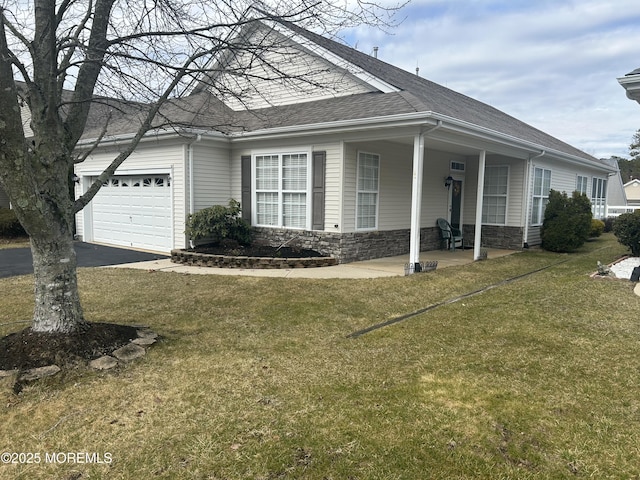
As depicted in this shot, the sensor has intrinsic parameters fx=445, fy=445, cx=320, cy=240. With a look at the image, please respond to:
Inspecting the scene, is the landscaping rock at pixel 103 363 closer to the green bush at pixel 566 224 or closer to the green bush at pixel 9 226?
the green bush at pixel 566 224

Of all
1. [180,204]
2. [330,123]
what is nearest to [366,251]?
[330,123]

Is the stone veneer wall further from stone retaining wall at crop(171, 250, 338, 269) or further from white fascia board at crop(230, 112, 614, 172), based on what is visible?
white fascia board at crop(230, 112, 614, 172)

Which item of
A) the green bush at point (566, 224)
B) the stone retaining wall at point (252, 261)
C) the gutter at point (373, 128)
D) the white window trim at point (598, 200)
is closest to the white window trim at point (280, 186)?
the gutter at point (373, 128)

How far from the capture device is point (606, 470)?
8.80 feet

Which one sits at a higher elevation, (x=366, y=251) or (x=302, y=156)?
(x=302, y=156)

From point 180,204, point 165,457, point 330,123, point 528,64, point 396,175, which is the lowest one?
point 165,457

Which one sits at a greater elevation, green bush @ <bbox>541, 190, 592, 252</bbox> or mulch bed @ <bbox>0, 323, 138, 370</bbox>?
green bush @ <bbox>541, 190, 592, 252</bbox>

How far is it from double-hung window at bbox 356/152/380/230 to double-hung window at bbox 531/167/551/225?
5.95 meters

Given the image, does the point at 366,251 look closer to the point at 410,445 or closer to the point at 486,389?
the point at 486,389

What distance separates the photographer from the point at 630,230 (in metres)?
10.7

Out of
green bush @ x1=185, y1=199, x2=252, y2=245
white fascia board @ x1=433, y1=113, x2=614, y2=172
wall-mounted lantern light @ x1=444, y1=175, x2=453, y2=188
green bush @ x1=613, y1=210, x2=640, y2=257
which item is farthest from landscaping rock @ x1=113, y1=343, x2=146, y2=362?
green bush @ x1=613, y1=210, x2=640, y2=257

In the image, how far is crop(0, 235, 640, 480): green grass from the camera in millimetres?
2756

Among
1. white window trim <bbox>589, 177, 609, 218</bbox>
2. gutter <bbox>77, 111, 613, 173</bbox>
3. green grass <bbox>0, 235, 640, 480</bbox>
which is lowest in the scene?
green grass <bbox>0, 235, 640, 480</bbox>

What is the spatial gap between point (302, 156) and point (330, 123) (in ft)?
4.67
